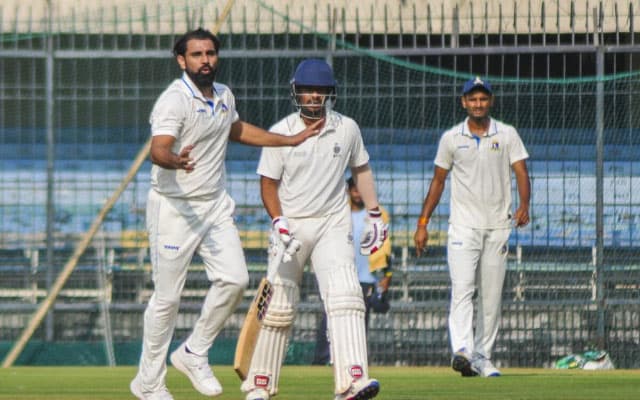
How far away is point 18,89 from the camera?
627 inches

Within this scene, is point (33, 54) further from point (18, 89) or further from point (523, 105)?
point (523, 105)

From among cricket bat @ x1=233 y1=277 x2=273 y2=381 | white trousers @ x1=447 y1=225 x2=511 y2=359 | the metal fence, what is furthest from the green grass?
cricket bat @ x1=233 y1=277 x2=273 y2=381

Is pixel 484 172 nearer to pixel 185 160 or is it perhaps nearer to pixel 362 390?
pixel 362 390

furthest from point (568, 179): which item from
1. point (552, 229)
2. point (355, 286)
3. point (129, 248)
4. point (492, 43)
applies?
point (355, 286)

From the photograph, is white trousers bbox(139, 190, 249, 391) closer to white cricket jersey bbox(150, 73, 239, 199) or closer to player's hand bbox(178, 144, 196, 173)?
white cricket jersey bbox(150, 73, 239, 199)

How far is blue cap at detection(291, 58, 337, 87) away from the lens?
9.73 m

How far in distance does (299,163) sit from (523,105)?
19.1 ft

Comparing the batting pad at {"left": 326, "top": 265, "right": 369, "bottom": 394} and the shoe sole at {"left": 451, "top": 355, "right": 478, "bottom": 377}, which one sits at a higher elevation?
the batting pad at {"left": 326, "top": 265, "right": 369, "bottom": 394}

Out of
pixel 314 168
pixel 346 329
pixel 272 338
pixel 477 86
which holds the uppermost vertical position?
pixel 477 86

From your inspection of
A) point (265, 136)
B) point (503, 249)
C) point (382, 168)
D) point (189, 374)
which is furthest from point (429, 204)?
point (265, 136)

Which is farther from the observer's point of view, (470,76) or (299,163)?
(470,76)

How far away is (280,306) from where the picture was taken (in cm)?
966

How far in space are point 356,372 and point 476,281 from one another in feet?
14.5

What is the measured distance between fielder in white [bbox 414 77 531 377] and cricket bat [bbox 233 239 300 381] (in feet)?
12.4
